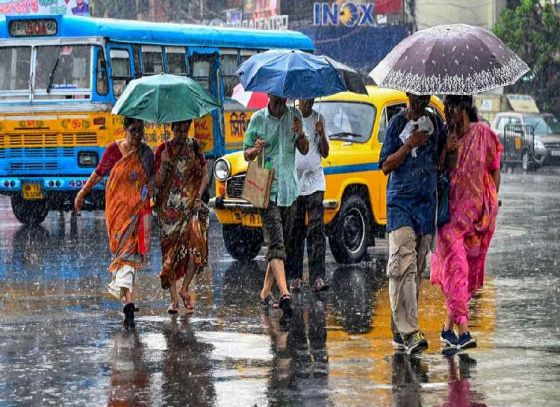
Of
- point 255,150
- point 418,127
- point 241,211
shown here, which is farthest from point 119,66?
point 418,127

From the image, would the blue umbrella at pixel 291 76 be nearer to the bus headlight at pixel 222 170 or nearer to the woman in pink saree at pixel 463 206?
the woman in pink saree at pixel 463 206

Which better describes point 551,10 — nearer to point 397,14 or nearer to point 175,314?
point 397,14

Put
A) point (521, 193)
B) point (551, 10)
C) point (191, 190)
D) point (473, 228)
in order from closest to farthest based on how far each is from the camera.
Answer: point (473, 228)
point (191, 190)
point (521, 193)
point (551, 10)

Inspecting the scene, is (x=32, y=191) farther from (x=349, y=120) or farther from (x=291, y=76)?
(x=291, y=76)

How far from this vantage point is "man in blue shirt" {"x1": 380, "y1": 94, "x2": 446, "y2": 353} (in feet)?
29.7

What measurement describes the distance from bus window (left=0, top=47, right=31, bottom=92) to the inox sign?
24.9 metres

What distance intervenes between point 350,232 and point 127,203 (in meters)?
4.59

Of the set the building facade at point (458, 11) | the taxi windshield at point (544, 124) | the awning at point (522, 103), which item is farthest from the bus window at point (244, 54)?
the building facade at point (458, 11)

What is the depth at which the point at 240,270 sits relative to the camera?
14125mm

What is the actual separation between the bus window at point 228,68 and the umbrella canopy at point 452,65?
42.3 feet

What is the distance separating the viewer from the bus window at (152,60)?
20.4 meters

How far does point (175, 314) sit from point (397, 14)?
3676cm

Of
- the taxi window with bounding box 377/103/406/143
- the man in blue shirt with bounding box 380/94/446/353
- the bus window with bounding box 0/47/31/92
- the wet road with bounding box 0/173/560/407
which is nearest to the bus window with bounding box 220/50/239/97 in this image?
the bus window with bounding box 0/47/31/92

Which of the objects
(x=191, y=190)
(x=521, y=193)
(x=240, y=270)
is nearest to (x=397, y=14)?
(x=521, y=193)
